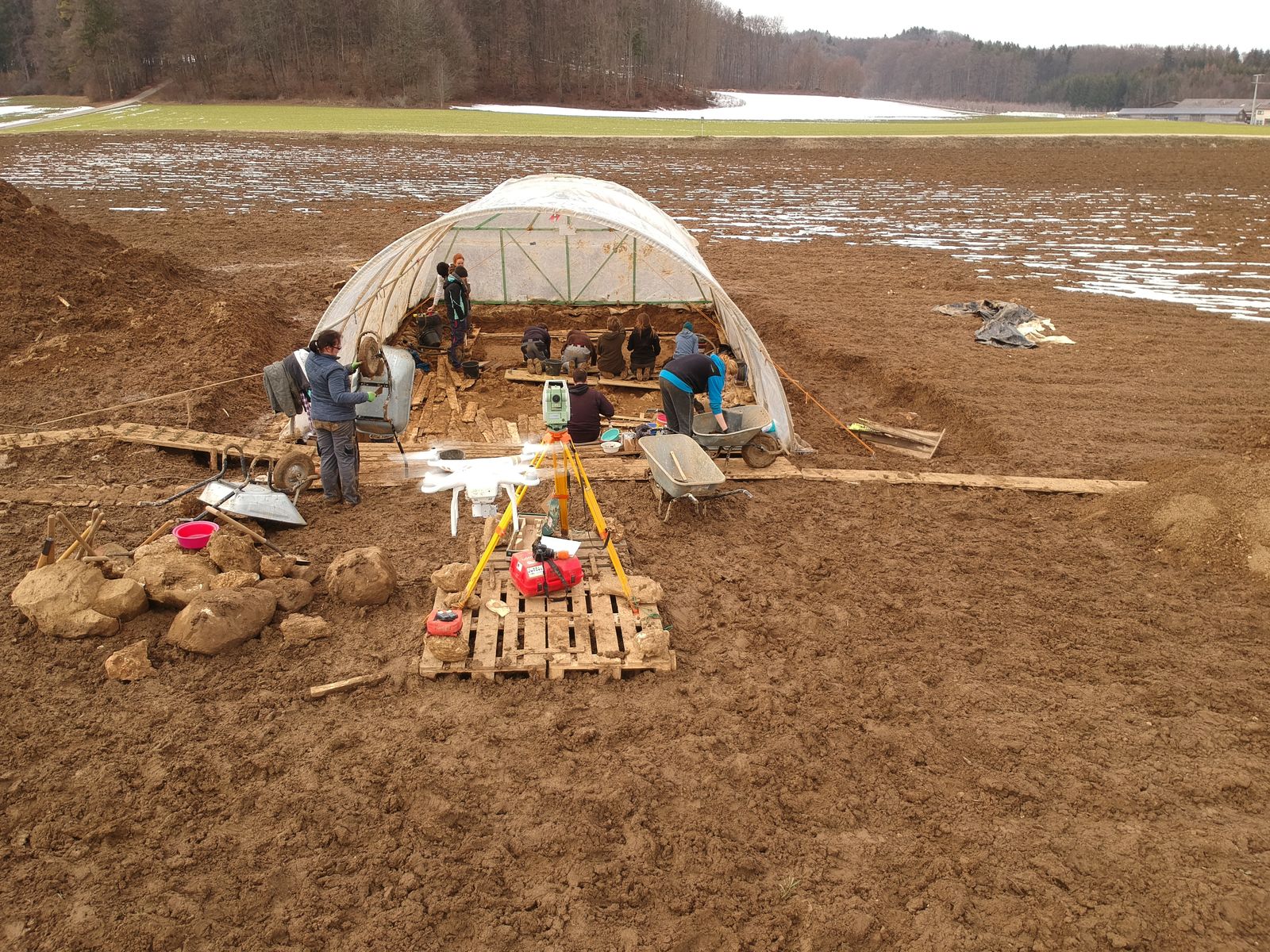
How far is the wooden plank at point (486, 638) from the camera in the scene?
6.16m

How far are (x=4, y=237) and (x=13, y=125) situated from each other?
177ft

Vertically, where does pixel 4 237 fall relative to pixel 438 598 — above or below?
above

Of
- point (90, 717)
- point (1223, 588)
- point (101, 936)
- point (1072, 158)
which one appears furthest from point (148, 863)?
point (1072, 158)

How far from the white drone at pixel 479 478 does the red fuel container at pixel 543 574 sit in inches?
68.8

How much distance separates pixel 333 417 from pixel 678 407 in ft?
13.0

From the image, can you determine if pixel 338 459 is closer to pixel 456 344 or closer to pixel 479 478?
pixel 479 478

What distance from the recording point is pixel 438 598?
6918 mm

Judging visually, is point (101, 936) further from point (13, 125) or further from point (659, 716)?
point (13, 125)

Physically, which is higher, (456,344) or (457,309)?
(457,309)

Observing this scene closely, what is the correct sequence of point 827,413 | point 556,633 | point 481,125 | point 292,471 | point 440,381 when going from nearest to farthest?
point 556,633 → point 292,471 → point 827,413 → point 440,381 → point 481,125

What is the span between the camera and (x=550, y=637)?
649 cm

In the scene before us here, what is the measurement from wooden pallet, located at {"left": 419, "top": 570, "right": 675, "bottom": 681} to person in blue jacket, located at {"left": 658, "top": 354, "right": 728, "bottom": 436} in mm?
3440

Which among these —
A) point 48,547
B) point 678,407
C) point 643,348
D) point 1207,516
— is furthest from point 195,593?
point 1207,516

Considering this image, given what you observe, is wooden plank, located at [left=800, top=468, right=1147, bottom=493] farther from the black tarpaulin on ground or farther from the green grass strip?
the green grass strip
